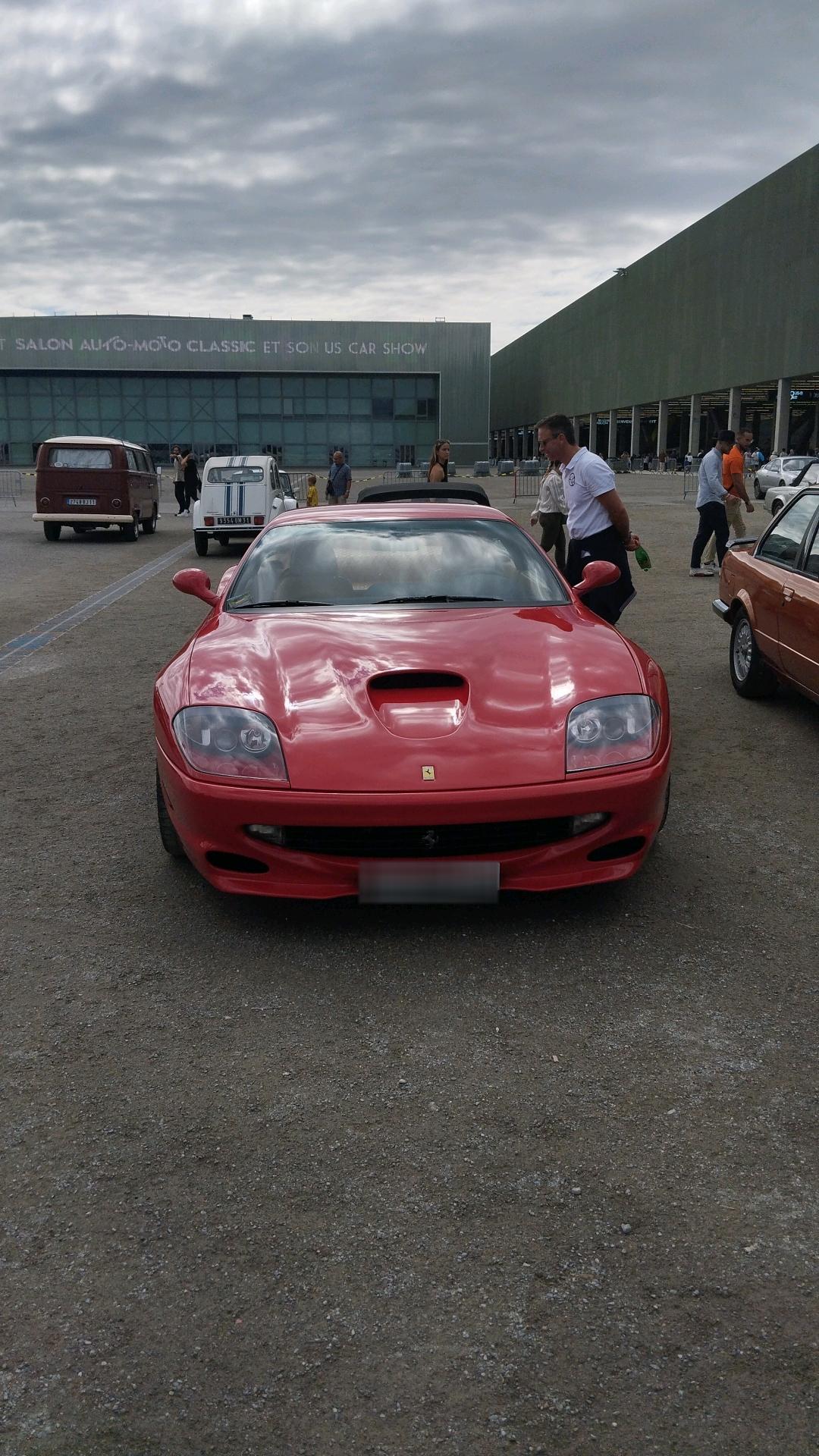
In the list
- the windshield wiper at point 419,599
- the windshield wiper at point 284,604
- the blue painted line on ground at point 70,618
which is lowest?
the blue painted line on ground at point 70,618

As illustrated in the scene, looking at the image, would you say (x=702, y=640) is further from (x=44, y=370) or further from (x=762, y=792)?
(x=44, y=370)

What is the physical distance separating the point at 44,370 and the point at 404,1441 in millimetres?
71640

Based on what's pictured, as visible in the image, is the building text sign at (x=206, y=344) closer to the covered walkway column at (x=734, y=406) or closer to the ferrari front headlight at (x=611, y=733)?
the covered walkway column at (x=734, y=406)

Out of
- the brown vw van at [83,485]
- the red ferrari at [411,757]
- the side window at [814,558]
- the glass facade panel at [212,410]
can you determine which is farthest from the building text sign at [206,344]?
the red ferrari at [411,757]

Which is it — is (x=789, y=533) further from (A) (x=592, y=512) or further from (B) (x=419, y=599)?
(B) (x=419, y=599)

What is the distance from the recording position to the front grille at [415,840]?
356 cm

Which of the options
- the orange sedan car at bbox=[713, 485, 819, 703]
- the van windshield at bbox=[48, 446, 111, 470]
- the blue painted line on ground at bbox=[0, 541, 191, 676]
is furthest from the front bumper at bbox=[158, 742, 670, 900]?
the van windshield at bbox=[48, 446, 111, 470]

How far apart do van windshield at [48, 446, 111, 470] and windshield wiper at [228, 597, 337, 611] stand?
1807 centimetres

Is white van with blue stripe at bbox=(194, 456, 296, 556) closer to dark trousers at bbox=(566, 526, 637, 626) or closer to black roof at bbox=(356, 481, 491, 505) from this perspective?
black roof at bbox=(356, 481, 491, 505)

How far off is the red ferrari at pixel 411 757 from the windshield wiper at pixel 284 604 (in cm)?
28

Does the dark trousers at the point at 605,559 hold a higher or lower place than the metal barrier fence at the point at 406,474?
lower

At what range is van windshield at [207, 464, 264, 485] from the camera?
19859 millimetres

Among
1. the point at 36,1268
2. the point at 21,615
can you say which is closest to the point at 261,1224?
the point at 36,1268

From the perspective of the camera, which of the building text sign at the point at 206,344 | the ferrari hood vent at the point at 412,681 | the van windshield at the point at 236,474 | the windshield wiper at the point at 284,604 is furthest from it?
the building text sign at the point at 206,344
